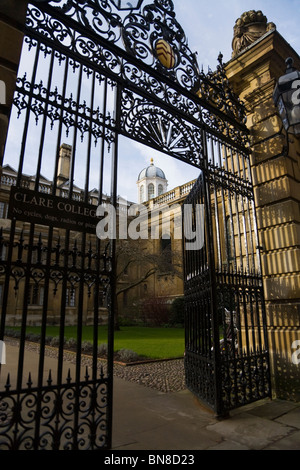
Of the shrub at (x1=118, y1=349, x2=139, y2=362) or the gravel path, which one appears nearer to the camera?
the gravel path

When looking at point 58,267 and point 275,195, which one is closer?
point 58,267

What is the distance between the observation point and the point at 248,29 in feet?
22.1

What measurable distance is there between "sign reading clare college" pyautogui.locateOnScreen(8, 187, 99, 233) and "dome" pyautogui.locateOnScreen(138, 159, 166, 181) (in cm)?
4891

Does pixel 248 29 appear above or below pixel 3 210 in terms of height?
below

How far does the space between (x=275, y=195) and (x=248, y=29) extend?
12.8 ft

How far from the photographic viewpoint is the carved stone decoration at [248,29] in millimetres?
6566

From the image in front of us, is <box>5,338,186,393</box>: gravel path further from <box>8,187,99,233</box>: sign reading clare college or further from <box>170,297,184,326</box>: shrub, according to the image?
<box>170,297,184,326</box>: shrub

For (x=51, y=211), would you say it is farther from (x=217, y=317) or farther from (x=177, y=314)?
(x=177, y=314)

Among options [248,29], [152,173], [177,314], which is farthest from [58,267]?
[152,173]

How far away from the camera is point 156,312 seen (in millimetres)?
26641

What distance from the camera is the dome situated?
169 ft

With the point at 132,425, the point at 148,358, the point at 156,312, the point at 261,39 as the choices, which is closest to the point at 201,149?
the point at 261,39

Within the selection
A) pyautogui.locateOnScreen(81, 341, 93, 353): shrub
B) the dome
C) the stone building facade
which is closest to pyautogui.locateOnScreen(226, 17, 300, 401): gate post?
the stone building facade

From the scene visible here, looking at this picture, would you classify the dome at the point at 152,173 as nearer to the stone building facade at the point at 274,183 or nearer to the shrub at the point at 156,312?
the shrub at the point at 156,312
